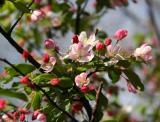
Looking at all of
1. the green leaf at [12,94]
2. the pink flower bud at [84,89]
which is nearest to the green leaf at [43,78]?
the pink flower bud at [84,89]

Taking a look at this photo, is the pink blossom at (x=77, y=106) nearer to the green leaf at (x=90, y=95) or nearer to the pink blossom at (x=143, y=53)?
the green leaf at (x=90, y=95)

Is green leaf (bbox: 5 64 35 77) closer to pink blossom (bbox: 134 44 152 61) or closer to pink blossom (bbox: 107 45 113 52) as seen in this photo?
pink blossom (bbox: 107 45 113 52)

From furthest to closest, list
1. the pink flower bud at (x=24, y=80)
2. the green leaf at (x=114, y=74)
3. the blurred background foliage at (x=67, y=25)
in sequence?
the blurred background foliage at (x=67, y=25) < the green leaf at (x=114, y=74) < the pink flower bud at (x=24, y=80)

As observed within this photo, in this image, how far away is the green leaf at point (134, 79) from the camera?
8.31ft

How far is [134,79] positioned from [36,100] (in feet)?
1.54

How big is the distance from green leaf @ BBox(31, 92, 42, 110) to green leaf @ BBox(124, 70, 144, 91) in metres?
0.42

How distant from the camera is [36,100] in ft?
7.85

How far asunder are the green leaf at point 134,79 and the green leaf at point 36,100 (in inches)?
16.5

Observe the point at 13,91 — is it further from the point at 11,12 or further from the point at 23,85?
the point at 11,12

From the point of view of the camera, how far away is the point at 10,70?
245 cm

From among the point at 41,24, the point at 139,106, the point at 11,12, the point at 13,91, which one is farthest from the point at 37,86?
the point at 139,106

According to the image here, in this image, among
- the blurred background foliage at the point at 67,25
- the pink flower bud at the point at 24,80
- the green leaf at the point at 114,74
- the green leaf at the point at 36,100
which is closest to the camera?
the pink flower bud at the point at 24,80

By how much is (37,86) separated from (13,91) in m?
0.29

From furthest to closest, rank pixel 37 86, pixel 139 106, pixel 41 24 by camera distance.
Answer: pixel 139 106, pixel 41 24, pixel 37 86
